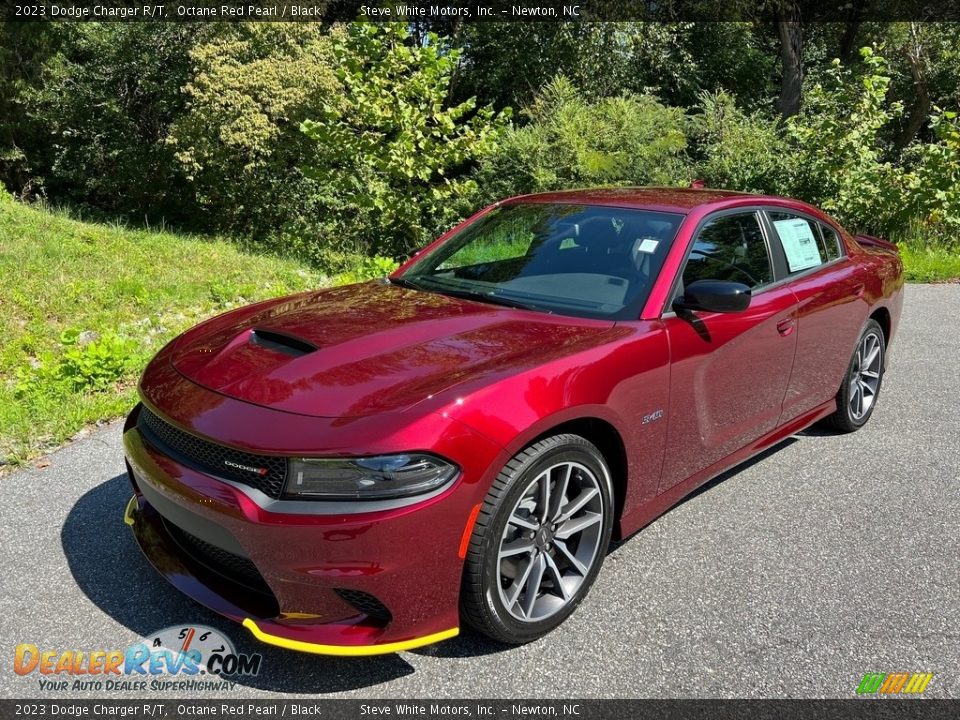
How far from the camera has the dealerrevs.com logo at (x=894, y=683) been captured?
8.00 feet

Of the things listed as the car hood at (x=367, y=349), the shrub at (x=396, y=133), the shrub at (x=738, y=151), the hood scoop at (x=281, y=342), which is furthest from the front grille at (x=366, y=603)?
the shrub at (x=738, y=151)

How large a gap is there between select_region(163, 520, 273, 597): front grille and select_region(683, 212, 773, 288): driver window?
2.13 meters

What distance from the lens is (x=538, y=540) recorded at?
2.66m

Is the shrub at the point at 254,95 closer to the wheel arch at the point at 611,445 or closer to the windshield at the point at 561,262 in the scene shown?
the windshield at the point at 561,262

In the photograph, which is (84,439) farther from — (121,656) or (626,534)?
(626,534)

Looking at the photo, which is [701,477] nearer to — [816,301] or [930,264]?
[816,301]

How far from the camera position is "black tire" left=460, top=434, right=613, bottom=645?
95.0 inches

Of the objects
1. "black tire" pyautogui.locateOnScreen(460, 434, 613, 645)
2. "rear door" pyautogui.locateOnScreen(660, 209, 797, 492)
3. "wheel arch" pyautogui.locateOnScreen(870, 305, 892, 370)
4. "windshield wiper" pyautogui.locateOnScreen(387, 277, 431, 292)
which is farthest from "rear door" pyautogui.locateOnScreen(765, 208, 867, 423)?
"windshield wiper" pyautogui.locateOnScreen(387, 277, 431, 292)

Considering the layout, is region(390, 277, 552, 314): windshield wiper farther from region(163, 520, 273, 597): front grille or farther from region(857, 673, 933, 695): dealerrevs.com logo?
region(857, 673, 933, 695): dealerrevs.com logo

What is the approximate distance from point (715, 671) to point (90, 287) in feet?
22.5

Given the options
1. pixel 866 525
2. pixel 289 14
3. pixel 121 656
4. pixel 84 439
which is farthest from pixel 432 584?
pixel 289 14

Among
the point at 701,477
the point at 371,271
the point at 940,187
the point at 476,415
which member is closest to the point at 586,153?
the point at 940,187

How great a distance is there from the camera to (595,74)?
19516 mm

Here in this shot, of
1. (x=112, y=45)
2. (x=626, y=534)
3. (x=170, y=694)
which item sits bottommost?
(x=170, y=694)
